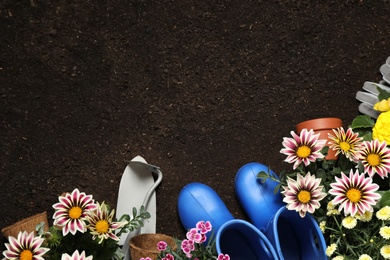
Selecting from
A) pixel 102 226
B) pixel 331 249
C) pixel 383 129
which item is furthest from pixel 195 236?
pixel 383 129

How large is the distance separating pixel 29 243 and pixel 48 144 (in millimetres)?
418

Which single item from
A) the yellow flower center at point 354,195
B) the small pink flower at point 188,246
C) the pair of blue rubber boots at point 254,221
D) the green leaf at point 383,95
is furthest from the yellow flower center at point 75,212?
the green leaf at point 383,95

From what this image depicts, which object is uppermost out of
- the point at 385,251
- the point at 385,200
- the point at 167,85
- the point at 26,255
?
the point at 167,85

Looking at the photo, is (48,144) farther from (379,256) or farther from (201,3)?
(379,256)

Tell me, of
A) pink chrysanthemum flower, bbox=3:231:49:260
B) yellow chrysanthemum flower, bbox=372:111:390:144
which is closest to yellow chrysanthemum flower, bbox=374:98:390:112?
yellow chrysanthemum flower, bbox=372:111:390:144

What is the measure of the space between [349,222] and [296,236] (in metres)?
0.21

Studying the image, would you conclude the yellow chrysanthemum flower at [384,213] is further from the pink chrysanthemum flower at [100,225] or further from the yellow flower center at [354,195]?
the pink chrysanthemum flower at [100,225]

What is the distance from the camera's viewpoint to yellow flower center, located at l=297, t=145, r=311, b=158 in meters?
1.12

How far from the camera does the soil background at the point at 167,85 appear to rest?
4.30 feet

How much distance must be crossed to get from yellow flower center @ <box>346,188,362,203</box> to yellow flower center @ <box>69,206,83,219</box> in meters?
0.54

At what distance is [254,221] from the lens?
4.38 feet

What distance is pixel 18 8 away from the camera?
1.31 metres

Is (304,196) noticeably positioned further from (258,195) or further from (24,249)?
(24,249)

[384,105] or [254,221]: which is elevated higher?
[384,105]
